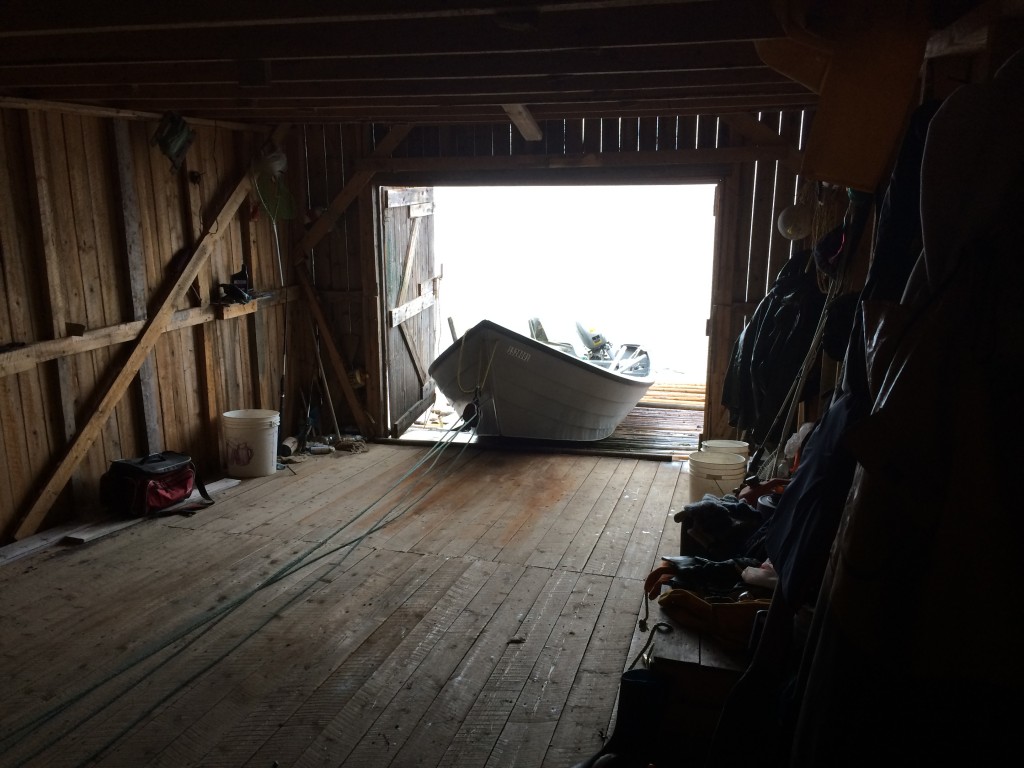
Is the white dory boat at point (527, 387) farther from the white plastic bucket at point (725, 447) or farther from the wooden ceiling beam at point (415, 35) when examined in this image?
the wooden ceiling beam at point (415, 35)

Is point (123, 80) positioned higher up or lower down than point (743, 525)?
higher up

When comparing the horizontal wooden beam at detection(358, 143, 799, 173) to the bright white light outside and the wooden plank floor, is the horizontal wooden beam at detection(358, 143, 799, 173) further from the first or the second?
the bright white light outside

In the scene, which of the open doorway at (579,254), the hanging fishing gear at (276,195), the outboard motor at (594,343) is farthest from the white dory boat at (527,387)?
the open doorway at (579,254)

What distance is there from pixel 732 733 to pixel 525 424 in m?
4.82

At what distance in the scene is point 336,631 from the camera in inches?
134

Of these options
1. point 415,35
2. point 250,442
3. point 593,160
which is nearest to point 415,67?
point 415,35

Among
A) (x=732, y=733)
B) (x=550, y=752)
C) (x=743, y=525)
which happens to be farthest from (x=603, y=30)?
(x=550, y=752)

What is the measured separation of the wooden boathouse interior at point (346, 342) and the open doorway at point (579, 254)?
19.4 feet

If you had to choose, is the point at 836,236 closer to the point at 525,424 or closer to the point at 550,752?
the point at 550,752

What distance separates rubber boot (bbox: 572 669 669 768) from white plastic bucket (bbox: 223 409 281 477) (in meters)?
3.97

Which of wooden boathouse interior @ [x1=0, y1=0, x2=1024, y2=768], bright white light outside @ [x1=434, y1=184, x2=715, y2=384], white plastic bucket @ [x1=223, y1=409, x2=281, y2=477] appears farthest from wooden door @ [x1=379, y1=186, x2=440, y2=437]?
bright white light outside @ [x1=434, y1=184, x2=715, y2=384]

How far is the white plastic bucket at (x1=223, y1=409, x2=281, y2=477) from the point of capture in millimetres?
5691

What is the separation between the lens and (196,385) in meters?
5.71

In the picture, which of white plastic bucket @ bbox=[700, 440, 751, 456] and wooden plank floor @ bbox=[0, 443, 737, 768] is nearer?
wooden plank floor @ bbox=[0, 443, 737, 768]
